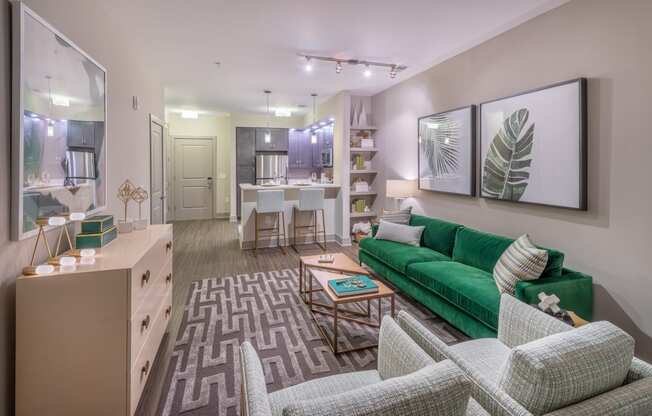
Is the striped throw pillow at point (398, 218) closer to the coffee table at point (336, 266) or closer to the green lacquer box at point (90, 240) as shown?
the coffee table at point (336, 266)

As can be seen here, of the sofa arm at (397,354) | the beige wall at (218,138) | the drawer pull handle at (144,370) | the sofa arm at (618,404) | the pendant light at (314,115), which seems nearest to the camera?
the sofa arm at (618,404)

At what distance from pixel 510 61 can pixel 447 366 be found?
10.5 feet

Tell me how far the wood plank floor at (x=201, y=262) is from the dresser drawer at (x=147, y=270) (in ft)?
2.01

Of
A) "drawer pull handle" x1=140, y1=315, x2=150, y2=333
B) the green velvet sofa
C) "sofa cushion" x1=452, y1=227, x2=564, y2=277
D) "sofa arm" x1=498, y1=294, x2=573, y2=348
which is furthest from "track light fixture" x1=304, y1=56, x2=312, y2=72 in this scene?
"sofa arm" x1=498, y1=294, x2=573, y2=348

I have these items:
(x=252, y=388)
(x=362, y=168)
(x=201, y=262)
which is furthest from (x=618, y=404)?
(x=362, y=168)

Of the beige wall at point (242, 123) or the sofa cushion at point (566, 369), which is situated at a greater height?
the beige wall at point (242, 123)

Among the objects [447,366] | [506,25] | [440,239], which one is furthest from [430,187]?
[447,366]

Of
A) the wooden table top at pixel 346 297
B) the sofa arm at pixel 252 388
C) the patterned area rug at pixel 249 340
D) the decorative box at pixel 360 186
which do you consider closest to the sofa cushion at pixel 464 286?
the patterned area rug at pixel 249 340

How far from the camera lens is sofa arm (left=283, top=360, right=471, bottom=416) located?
2.55 ft

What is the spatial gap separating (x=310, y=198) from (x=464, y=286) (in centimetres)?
328

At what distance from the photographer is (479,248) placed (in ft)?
9.95

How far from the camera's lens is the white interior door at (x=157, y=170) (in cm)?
440

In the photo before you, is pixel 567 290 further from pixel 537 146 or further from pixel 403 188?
pixel 403 188

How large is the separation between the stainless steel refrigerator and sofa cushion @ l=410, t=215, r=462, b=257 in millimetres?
4718
